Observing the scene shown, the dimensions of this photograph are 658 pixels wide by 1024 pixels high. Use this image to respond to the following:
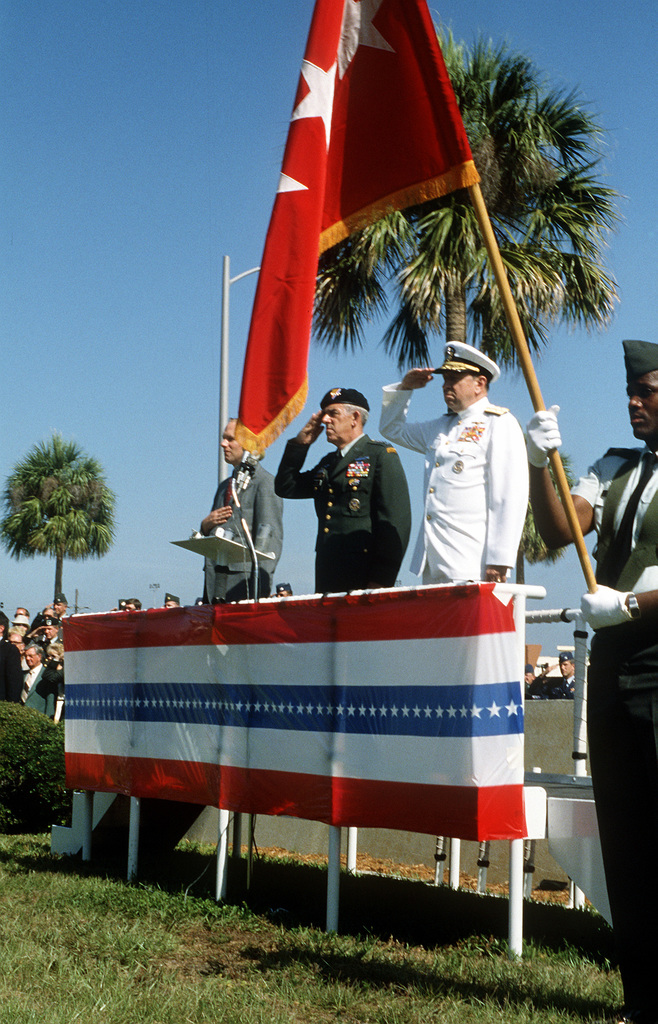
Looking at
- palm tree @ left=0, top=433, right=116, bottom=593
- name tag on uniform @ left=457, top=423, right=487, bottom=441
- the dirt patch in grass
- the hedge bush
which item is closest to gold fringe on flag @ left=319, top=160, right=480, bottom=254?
name tag on uniform @ left=457, top=423, right=487, bottom=441

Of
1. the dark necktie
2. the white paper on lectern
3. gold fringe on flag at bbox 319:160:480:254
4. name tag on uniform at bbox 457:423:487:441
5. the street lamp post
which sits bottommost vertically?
the dark necktie

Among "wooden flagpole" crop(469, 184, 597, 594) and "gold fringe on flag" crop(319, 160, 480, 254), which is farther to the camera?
"gold fringe on flag" crop(319, 160, 480, 254)

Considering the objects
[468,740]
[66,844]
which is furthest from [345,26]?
[66,844]

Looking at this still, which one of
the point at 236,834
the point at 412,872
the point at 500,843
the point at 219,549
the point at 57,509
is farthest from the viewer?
the point at 57,509

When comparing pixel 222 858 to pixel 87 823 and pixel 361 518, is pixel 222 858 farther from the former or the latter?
pixel 361 518

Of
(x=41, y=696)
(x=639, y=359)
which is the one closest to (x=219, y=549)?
(x=639, y=359)

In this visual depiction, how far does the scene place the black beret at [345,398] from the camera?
6.12 meters

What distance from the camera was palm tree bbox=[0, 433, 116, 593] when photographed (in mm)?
38281

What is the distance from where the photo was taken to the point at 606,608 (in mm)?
3223

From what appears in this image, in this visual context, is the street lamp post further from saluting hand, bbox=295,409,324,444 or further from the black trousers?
the black trousers

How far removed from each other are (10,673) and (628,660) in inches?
342

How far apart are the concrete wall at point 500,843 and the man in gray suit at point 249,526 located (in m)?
1.81

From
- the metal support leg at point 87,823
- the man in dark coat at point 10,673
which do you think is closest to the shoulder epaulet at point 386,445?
the metal support leg at point 87,823

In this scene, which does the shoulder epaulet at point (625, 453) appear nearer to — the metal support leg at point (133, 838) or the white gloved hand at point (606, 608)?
the white gloved hand at point (606, 608)
